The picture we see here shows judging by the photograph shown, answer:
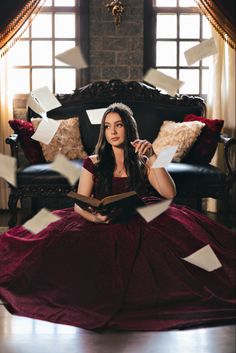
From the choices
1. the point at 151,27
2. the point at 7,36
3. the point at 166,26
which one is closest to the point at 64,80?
the point at 7,36

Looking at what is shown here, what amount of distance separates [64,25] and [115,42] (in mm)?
422

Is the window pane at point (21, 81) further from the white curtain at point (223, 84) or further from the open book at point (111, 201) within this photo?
the open book at point (111, 201)

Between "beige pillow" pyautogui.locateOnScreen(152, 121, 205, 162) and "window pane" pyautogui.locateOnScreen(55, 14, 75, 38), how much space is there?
1.17 metres

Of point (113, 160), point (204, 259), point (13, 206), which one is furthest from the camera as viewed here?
point (13, 206)

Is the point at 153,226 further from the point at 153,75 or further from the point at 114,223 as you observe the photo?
the point at 153,75

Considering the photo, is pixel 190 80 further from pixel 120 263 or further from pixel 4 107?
pixel 120 263

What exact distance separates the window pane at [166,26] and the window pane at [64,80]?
28.7 inches

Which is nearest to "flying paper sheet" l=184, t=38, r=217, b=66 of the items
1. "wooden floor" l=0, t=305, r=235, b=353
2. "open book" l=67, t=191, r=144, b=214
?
"open book" l=67, t=191, r=144, b=214

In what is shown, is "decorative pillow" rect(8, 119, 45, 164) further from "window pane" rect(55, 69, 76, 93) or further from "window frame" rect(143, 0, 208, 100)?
"window frame" rect(143, 0, 208, 100)

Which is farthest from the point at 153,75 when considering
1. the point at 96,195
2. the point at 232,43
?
the point at 232,43

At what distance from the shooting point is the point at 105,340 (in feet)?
7.39

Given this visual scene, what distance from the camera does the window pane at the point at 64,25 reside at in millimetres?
5012

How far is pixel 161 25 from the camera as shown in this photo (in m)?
5.02

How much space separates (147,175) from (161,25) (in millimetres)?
2229
